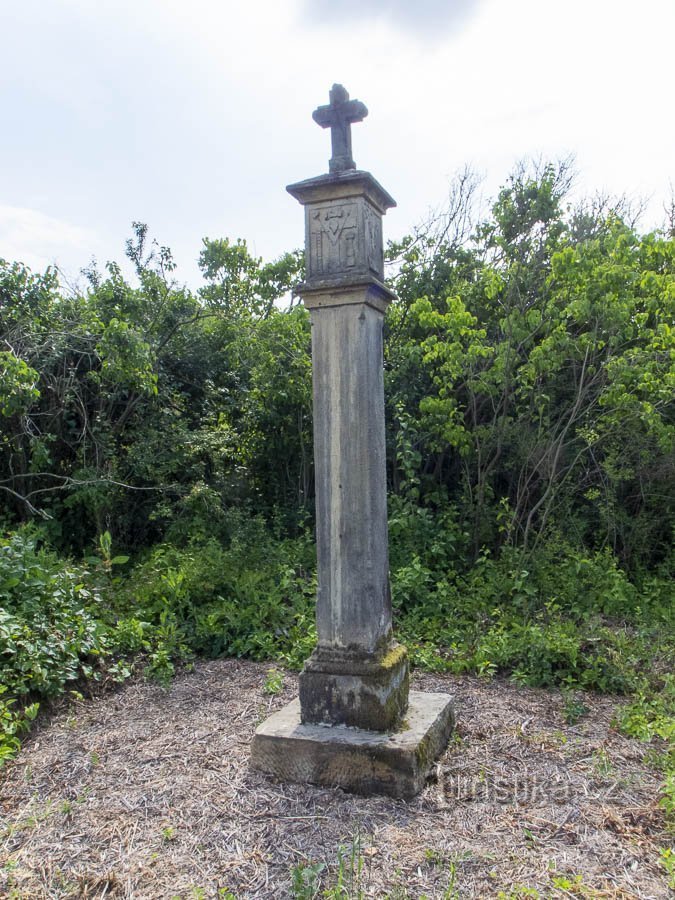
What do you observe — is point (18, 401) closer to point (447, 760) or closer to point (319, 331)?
point (319, 331)

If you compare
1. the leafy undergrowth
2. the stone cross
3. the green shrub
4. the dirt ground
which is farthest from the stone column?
the green shrub

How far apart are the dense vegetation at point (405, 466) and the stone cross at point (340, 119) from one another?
2659mm

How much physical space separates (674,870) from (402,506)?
4532 millimetres

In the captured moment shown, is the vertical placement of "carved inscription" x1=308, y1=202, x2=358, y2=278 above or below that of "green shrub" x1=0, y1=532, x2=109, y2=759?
above

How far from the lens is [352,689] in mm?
3189

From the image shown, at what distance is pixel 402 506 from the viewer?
21.9ft

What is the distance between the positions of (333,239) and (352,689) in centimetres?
218

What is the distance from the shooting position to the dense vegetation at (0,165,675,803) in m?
4.79

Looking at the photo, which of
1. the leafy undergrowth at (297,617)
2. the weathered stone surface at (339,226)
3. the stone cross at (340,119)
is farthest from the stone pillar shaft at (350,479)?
the leafy undergrowth at (297,617)

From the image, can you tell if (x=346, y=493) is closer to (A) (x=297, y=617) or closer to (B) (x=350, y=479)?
(B) (x=350, y=479)

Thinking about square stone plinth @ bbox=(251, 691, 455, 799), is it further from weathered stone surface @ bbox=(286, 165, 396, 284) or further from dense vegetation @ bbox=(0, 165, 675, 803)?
weathered stone surface @ bbox=(286, 165, 396, 284)

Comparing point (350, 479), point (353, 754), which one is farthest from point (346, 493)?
point (353, 754)

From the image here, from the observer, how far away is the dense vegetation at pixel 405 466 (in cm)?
479

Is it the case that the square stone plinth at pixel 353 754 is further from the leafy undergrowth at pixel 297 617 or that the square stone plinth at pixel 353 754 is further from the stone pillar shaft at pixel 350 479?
the leafy undergrowth at pixel 297 617
